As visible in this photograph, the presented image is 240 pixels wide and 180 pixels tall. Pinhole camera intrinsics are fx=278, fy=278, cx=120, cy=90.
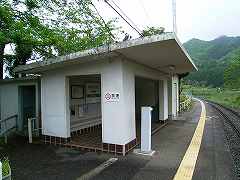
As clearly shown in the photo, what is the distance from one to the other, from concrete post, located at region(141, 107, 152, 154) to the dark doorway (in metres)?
5.26

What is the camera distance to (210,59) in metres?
79.5

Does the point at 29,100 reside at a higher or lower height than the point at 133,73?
lower

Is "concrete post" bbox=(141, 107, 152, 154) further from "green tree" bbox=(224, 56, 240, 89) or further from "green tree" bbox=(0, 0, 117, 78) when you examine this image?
"green tree" bbox=(224, 56, 240, 89)

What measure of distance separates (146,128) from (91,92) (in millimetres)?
4396

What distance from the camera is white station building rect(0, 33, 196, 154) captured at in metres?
7.62

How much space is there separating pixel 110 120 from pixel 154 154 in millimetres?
1572

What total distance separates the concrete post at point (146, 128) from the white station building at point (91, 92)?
18.5 inches

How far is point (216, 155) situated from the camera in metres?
7.83

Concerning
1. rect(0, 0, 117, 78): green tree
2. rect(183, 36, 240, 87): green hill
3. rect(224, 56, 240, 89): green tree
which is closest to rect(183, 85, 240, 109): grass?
rect(224, 56, 240, 89): green tree

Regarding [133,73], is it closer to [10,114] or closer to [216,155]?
[216,155]

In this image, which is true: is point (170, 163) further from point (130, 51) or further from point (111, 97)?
point (130, 51)

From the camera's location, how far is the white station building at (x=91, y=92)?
7.62m

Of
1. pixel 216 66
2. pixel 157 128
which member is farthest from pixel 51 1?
pixel 216 66

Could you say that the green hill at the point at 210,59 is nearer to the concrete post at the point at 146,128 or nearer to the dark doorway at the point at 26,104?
the dark doorway at the point at 26,104
